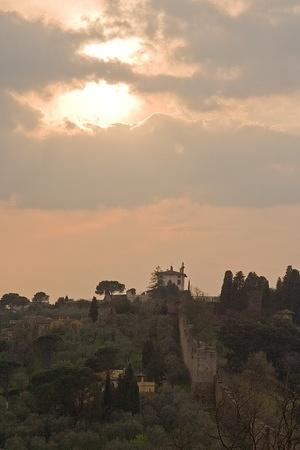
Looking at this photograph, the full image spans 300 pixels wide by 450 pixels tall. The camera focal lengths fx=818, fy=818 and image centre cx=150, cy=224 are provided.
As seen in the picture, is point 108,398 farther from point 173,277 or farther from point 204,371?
point 173,277

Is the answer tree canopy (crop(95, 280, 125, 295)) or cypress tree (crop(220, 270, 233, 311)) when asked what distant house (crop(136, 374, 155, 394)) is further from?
tree canopy (crop(95, 280, 125, 295))

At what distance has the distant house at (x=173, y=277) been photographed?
10559 centimetres

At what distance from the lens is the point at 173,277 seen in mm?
108875

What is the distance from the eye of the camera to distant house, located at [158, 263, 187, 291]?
105588 mm

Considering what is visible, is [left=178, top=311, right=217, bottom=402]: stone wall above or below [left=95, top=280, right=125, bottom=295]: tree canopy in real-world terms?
below

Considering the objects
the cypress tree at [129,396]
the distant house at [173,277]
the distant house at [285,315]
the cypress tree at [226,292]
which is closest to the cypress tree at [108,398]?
the cypress tree at [129,396]

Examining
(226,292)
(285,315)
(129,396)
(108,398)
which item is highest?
(226,292)

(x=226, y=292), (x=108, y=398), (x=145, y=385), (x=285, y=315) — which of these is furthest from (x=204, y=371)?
(x=226, y=292)

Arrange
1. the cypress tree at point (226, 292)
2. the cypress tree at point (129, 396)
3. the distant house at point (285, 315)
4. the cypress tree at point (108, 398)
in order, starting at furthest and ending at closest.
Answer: the cypress tree at point (226, 292) → the distant house at point (285, 315) → the cypress tree at point (108, 398) → the cypress tree at point (129, 396)

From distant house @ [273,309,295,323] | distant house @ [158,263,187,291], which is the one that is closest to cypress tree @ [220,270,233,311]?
distant house @ [273,309,295,323]

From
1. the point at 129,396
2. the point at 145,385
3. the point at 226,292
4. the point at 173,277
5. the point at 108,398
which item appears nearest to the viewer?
the point at 129,396

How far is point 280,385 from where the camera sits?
50906 mm

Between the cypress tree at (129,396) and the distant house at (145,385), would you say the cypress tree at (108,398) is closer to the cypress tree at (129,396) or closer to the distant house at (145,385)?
the cypress tree at (129,396)

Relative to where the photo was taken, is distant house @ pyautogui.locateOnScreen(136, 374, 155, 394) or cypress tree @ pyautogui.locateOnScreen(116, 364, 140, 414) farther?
distant house @ pyautogui.locateOnScreen(136, 374, 155, 394)
